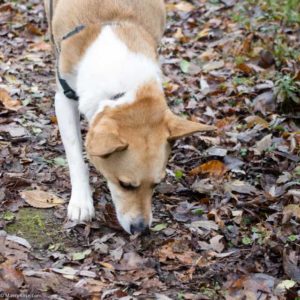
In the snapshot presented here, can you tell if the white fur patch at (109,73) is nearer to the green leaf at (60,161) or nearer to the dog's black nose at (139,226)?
the dog's black nose at (139,226)

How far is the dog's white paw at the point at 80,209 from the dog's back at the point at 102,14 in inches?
47.3

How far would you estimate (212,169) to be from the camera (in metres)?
5.38

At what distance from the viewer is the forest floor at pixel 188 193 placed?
392 cm

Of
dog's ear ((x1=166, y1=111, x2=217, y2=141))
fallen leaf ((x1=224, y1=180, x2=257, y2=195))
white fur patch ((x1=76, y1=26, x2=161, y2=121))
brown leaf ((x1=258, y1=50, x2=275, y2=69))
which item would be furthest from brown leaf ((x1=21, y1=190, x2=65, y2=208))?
brown leaf ((x1=258, y1=50, x2=275, y2=69))

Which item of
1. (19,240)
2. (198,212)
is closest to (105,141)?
(19,240)

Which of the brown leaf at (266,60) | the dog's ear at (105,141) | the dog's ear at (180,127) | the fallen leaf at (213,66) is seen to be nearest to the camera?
the dog's ear at (105,141)

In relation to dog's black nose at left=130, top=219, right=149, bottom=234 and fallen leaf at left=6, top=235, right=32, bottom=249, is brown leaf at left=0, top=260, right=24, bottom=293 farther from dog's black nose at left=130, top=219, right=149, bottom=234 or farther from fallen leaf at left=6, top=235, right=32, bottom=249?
dog's black nose at left=130, top=219, right=149, bottom=234

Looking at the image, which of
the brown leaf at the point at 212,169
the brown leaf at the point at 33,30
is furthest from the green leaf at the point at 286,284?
the brown leaf at the point at 33,30

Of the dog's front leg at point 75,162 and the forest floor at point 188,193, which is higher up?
the dog's front leg at point 75,162

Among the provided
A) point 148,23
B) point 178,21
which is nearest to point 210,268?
point 148,23

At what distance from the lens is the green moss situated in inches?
168

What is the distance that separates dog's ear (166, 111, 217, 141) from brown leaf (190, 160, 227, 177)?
122cm

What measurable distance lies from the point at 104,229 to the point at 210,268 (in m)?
0.81

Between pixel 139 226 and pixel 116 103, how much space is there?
785 mm
